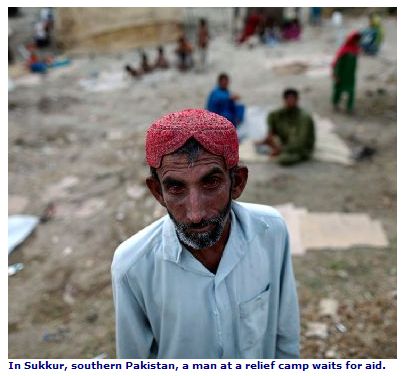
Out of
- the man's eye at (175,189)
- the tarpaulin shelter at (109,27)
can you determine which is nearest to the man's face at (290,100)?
the man's eye at (175,189)

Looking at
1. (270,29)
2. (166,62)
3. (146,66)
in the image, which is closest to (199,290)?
(146,66)

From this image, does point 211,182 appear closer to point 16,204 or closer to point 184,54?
point 16,204

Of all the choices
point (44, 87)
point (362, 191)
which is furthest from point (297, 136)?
point (44, 87)

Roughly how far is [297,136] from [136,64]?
864cm

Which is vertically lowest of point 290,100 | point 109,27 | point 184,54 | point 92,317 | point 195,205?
point 92,317

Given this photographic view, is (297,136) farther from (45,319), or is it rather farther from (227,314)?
(227,314)

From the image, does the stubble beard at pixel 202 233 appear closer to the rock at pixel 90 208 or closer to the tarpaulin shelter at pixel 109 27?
the rock at pixel 90 208

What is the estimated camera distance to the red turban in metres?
1.28

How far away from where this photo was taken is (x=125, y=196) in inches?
208

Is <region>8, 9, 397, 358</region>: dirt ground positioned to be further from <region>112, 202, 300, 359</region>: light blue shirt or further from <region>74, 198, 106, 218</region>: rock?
<region>112, 202, 300, 359</region>: light blue shirt

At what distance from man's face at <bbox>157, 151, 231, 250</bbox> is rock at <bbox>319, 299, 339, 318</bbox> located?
2299 millimetres

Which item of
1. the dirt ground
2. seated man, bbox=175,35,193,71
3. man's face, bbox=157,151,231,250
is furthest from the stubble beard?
seated man, bbox=175,35,193,71

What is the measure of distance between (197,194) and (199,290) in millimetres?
453
